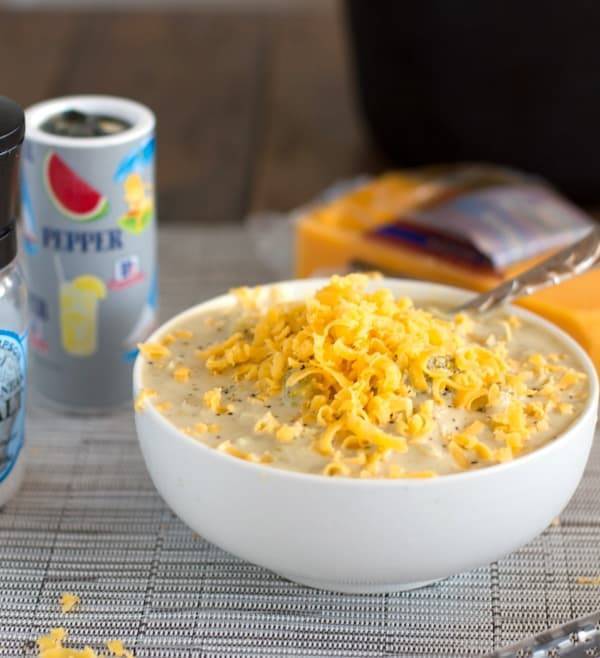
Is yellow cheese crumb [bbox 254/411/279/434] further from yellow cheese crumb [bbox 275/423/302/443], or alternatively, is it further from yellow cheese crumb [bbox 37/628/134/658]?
yellow cheese crumb [bbox 37/628/134/658]

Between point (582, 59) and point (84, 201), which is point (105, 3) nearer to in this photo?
point (582, 59)

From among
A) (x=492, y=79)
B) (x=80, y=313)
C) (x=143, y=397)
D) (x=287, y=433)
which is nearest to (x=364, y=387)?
(x=287, y=433)

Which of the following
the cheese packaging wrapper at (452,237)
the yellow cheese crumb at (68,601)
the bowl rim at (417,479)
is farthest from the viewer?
the cheese packaging wrapper at (452,237)

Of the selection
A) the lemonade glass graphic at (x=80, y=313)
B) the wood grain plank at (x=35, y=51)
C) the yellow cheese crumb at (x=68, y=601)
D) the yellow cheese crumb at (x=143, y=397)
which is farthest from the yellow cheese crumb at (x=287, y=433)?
the wood grain plank at (x=35, y=51)

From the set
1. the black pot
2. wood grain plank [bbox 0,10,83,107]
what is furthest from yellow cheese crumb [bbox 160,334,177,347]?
wood grain plank [bbox 0,10,83,107]

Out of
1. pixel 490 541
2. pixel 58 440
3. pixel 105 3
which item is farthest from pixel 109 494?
pixel 105 3

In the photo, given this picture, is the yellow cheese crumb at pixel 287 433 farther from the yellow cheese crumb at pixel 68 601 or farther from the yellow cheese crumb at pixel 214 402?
the yellow cheese crumb at pixel 68 601
